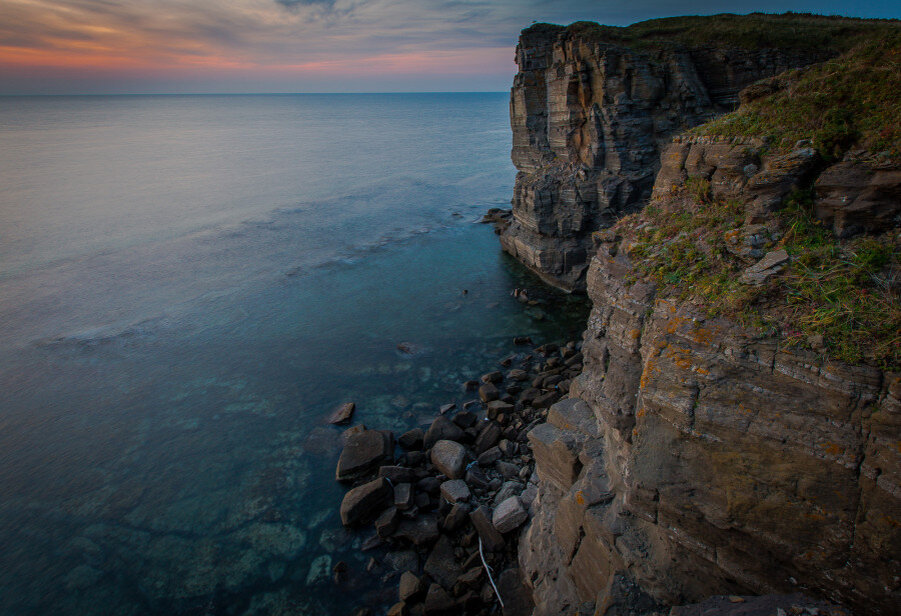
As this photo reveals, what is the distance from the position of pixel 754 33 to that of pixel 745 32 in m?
0.62

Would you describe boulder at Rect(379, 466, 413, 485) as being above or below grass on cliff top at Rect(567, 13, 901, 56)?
below

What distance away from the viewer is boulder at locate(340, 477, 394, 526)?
563 inches

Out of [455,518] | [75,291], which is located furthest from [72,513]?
[75,291]

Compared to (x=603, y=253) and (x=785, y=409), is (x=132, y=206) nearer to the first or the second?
(x=603, y=253)

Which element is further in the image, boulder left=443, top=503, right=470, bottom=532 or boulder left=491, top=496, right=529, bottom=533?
boulder left=443, top=503, right=470, bottom=532

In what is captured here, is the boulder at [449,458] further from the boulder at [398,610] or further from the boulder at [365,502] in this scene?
the boulder at [398,610]

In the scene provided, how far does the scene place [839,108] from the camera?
7902 mm

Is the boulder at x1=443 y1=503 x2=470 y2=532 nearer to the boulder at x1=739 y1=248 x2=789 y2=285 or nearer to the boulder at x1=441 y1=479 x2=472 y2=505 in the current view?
the boulder at x1=441 y1=479 x2=472 y2=505

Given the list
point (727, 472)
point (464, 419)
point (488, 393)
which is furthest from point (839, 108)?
point (488, 393)

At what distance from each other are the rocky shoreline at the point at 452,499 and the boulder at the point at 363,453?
37 mm

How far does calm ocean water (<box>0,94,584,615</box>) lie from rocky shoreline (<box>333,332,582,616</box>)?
3.31ft

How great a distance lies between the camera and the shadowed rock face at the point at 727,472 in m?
5.82

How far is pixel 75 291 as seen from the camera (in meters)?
33.5

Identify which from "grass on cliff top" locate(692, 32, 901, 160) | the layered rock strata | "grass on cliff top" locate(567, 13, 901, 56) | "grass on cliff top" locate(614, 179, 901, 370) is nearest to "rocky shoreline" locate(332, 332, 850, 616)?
the layered rock strata
